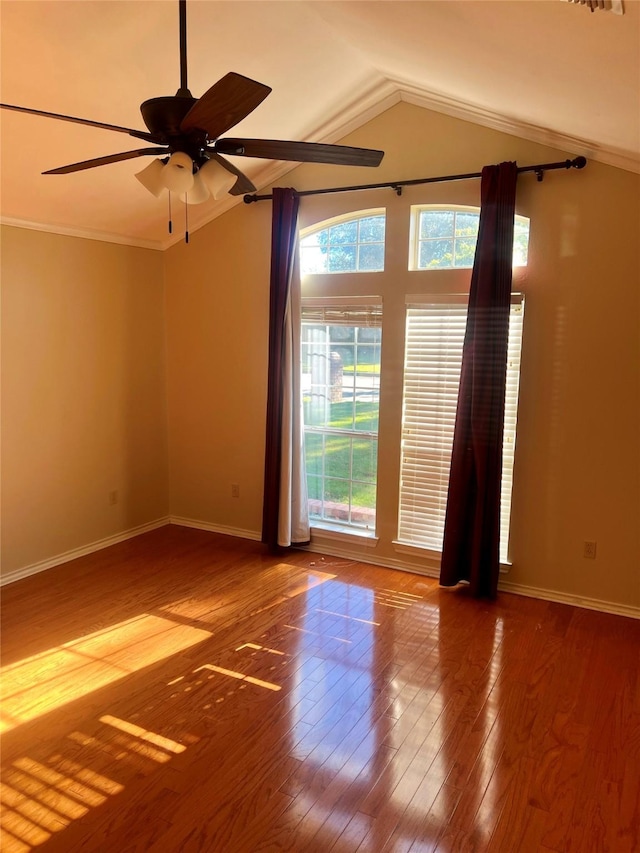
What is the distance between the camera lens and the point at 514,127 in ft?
12.3

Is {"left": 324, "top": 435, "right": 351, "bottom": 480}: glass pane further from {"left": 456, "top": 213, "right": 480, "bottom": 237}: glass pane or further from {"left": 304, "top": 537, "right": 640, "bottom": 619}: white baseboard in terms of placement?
{"left": 456, "top": 213, "right": 480, "bottom": 237}: glass pane

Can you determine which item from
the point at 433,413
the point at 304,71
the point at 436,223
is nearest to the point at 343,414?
the point at 433,413

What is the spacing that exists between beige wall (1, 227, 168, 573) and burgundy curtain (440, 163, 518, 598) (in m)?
2.74

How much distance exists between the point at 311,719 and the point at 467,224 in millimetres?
3212

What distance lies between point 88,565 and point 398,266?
3.22 m

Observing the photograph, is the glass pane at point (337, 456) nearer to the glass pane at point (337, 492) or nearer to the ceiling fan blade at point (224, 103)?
the glass pane at point (337, 492)

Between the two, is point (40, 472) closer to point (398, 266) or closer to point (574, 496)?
point (398, 266)

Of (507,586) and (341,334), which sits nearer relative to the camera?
(507,586)

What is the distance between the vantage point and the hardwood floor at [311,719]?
7.08 ft

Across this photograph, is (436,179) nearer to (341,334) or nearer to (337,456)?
(341,334)

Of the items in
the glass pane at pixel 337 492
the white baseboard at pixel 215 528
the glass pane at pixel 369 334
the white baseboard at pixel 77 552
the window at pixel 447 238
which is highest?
the window at pixel 447 238

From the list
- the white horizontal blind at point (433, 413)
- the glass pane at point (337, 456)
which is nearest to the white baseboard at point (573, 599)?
the white horizontal blind at point (433, 413)

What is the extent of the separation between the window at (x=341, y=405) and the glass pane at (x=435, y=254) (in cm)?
44

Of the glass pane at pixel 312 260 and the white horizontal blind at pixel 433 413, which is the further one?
the glass pane at pixel 312 260
